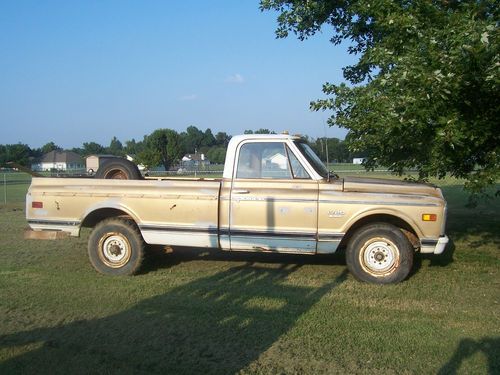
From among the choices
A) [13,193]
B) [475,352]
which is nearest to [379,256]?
[475,352]

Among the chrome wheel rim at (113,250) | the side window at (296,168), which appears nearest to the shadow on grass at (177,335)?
the chrome wheel rim at (113,250)

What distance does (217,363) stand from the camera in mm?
4207

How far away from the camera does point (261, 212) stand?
6730mm

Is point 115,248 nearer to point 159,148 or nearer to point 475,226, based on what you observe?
point 475,226

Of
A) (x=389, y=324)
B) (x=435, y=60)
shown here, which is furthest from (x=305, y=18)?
(x=389, y=324)

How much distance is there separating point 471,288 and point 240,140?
3.58m

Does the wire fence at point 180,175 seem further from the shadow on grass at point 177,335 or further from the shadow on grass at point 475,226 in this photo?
the shadow on grass at point 177,335

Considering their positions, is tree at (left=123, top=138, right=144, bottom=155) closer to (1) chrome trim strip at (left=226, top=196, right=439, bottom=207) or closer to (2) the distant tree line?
(2) the distant tree line

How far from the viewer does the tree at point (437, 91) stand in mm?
5594

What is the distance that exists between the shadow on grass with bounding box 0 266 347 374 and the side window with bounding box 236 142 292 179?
152 centimetres

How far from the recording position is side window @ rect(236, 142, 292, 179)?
6.91 m

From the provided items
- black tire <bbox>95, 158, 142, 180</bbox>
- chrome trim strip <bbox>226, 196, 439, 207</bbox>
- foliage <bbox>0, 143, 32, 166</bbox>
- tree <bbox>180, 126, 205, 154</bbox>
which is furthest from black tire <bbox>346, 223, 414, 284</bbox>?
tree <bbox>180, 126, 205, 154</bbox>

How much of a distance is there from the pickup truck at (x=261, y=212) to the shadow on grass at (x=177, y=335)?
70 cm

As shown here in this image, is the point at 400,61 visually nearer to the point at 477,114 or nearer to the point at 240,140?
the point at 477,114
